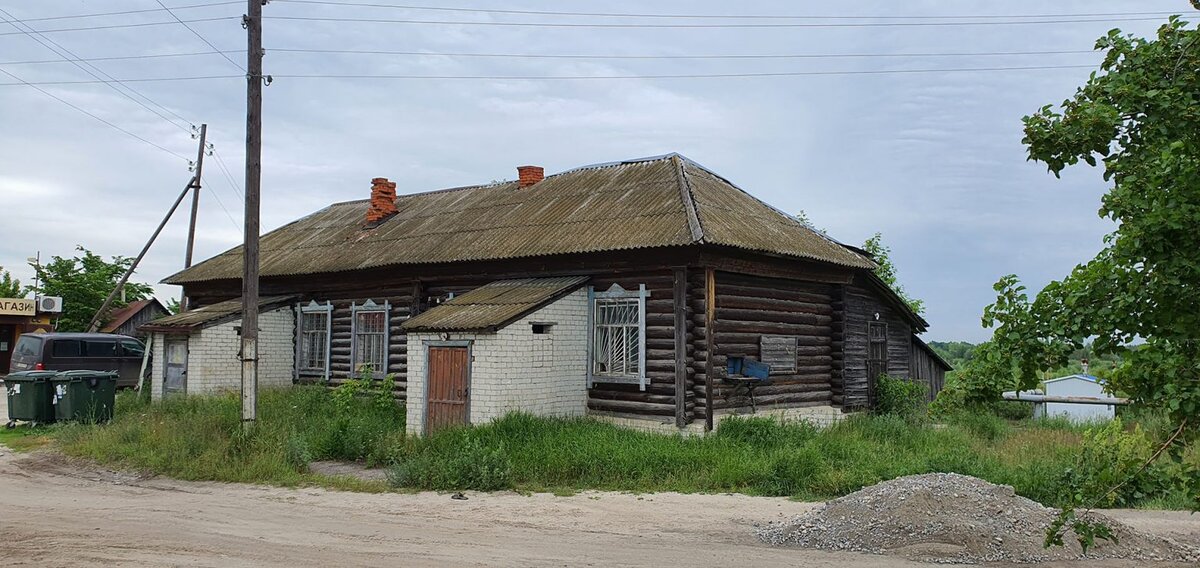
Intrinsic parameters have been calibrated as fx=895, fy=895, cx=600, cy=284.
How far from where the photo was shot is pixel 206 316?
1977 cm

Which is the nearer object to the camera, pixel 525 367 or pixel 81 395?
pixel 525 367

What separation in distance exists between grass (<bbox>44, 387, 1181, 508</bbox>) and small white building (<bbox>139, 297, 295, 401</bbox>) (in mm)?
3233

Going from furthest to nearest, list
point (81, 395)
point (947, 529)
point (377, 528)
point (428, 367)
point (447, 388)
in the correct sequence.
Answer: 1. point (81, 395)
2. point (428, 367)
3. point (447, 388)
4. point (377, 528)
5. point (947, 529)

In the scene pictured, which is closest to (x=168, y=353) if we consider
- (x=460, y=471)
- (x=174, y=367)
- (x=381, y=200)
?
(x=174, y=367)

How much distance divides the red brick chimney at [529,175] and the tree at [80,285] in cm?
2416

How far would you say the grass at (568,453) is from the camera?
450 inches

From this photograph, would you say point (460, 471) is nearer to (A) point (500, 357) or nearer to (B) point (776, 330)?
(A) point (500, 357)

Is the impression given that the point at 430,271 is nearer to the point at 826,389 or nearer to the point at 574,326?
the point at 574,326

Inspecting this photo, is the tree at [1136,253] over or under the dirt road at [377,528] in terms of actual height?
over

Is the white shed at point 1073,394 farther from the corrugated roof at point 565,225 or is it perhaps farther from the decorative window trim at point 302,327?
the decorative window trim at point 302,327

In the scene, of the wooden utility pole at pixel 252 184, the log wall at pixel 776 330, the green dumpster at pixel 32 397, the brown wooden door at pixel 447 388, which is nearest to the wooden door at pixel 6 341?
the green dumpster at pixel 32 397

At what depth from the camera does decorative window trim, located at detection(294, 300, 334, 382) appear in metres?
20.5

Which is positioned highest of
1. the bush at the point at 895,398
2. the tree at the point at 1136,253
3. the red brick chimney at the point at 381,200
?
the red brick chimney at the point at 381,200

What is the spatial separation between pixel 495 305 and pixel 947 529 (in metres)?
8.70
